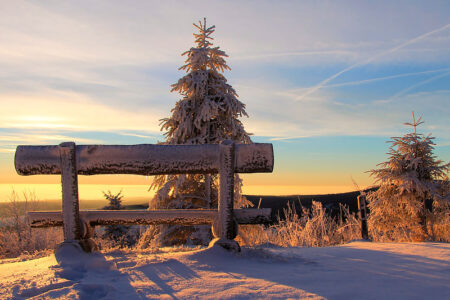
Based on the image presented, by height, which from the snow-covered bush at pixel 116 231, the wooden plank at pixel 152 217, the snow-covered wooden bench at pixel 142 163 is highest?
the snow-covered wooden bench at pixel 142 163

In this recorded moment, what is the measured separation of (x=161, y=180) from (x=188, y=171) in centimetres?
578

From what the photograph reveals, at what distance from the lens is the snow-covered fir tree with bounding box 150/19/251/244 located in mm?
9391

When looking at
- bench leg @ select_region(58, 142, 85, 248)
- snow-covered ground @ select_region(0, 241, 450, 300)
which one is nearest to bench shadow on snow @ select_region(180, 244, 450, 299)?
snow-covered ground @ select_region(0, 241, 450, 300)

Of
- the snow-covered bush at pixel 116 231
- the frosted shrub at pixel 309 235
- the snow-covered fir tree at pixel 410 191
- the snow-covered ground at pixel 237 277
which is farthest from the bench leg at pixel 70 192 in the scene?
the snow-covered bush at pixel 116 231

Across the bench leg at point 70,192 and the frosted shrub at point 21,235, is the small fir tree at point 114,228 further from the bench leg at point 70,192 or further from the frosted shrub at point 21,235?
the bench leg at point 70,192

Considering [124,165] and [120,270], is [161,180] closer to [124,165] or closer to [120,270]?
[124,165]

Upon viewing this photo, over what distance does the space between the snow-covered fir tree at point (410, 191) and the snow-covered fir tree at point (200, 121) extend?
408 cm

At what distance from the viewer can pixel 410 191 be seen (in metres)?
8.68

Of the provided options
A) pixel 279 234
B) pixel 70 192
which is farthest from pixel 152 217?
pixel 279 234

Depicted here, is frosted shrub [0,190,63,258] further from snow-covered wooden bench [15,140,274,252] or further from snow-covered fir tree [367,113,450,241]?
snow-covered fir tree [367,113,450,241]

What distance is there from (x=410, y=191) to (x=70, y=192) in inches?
338

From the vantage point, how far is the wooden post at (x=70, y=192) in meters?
4.21

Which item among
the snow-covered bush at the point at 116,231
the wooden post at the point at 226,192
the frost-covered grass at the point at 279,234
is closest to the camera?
the wooden post at the point at 226,192

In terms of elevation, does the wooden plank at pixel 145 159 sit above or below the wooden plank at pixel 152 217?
above
